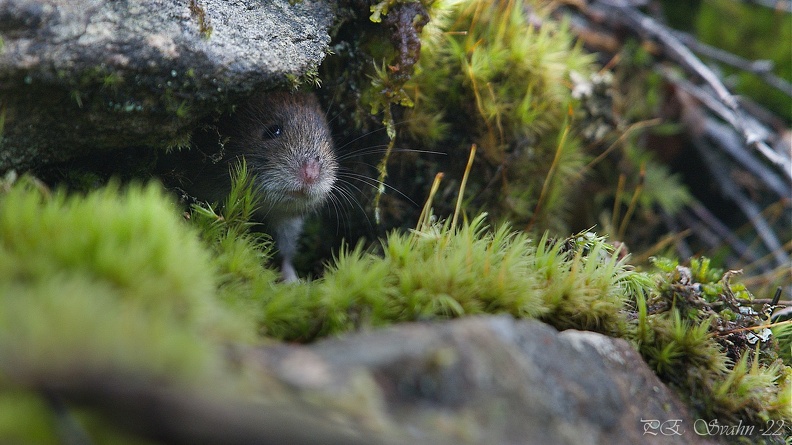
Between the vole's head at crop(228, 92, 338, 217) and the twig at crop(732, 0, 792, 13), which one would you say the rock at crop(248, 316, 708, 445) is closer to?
the vole's head at crop(228, 92, 338, 217)

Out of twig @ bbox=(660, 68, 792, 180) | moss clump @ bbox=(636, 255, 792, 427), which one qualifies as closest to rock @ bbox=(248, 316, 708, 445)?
moss clump @ bbox=(636, 255, 792, 427)

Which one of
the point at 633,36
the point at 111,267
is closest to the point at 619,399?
the point at 111,267

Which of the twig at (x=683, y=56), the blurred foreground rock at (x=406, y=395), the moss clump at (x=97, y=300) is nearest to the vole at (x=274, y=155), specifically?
the moss clump at (x=97, y=300)

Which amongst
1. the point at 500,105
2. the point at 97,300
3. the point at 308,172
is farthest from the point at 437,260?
the point at 500,105

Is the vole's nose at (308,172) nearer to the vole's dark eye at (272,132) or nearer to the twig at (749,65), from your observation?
the vole's dark eye at (272,132)

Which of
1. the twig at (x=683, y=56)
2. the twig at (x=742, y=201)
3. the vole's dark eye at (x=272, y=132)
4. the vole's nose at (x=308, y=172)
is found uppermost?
the twig at (x=683, y=56)

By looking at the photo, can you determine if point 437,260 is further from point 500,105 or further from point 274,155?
point 500,105

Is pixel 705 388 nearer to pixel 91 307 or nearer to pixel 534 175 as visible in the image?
pixel 534 175
